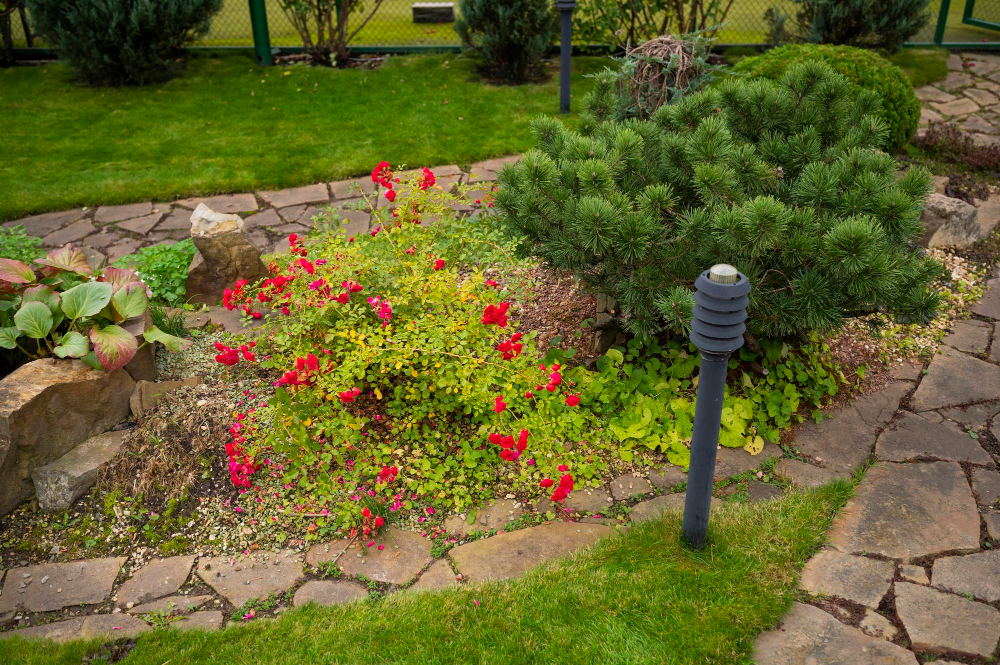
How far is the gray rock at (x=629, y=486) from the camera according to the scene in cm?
346

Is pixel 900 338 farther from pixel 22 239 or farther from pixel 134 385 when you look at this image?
pixel 22 239

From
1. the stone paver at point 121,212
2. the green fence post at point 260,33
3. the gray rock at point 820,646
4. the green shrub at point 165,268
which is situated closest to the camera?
the gray rock at point 820,646

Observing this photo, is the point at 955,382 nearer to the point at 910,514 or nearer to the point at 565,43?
the point at 910,514

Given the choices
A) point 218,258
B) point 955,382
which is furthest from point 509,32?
point 955,382

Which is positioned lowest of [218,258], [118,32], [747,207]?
[218,258]

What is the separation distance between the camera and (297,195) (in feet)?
20.4

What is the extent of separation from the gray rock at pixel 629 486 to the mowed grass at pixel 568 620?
1.10 feet

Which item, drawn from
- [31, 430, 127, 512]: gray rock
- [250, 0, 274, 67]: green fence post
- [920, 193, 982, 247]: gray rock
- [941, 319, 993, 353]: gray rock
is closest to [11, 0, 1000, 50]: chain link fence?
[250, 0, 274, 67]: green fence post

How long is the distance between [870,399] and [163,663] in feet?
11.1

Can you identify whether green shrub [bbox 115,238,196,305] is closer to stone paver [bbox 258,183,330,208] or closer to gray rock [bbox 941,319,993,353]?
stone paver [bbox 258,183,330,208]

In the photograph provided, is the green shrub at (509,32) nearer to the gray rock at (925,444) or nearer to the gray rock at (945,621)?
the gray rock at (925,444)

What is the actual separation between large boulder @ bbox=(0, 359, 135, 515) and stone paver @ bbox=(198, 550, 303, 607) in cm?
93

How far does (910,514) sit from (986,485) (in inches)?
17.2

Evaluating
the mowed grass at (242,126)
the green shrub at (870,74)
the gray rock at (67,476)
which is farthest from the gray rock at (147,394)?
the green shrub at (870,74)
